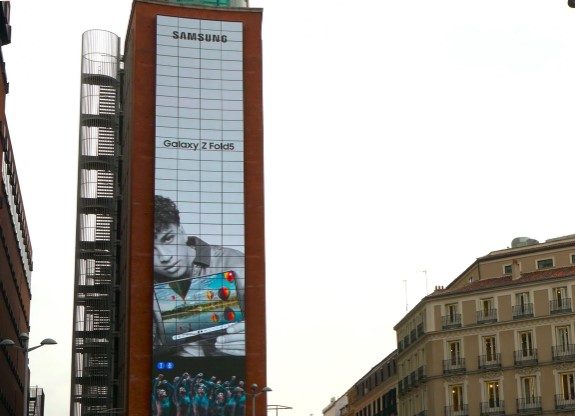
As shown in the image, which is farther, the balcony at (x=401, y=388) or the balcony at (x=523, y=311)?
the balcony at (x=401, y=388)

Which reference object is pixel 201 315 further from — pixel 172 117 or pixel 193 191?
pixel 172 117

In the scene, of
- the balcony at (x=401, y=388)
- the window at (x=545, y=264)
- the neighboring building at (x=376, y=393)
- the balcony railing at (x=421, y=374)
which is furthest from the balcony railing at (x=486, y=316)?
the neighboring building at (x=376, y=393)

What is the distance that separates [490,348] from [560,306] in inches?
328

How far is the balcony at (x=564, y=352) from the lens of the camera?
102m

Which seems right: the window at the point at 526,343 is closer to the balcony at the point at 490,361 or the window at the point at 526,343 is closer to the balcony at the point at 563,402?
the balcony at the point at 490,361

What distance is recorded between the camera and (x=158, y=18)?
113625 mm

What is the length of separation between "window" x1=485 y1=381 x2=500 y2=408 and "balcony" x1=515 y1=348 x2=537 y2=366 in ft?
10.2

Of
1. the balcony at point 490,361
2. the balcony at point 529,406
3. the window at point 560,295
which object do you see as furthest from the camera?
the balcony at point 490,361

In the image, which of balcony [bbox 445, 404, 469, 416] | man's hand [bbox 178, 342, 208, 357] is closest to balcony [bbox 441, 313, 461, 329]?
balcony [bbox 445, 404, 469, 416]

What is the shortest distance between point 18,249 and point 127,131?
25.2 meters

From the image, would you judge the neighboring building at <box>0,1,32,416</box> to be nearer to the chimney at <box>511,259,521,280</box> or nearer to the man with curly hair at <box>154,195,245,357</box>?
the man with curly hair at <box>154,195,245,357</box>

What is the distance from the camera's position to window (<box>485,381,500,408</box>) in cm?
10594

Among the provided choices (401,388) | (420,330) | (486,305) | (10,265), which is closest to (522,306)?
(486,305)

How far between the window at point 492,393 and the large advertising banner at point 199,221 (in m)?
23.9
